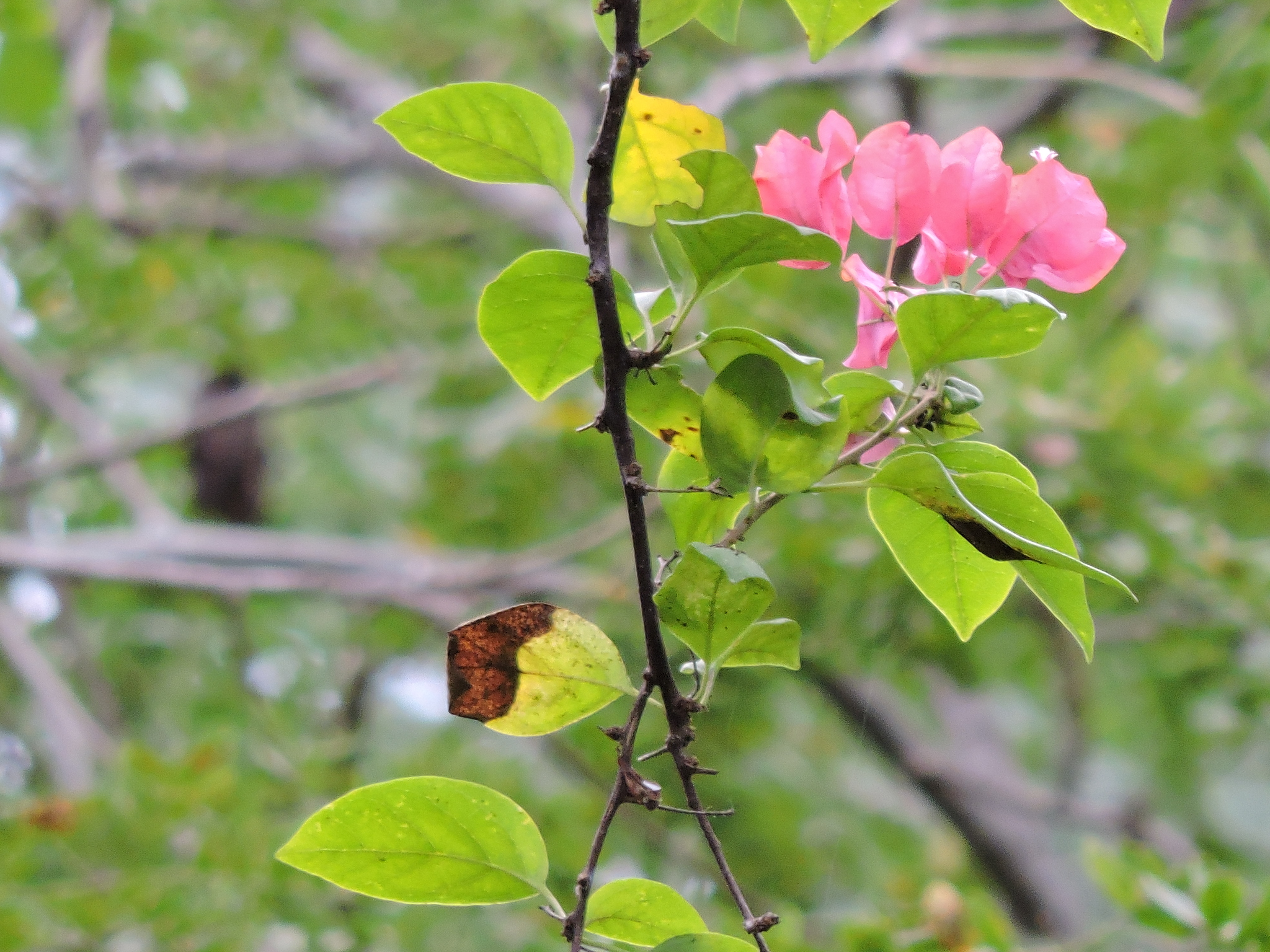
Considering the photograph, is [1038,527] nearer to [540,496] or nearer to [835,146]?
[835,146]

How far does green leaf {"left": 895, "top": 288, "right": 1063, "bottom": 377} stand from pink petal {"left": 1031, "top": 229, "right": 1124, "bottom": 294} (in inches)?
2.1

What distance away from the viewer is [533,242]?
237 cm

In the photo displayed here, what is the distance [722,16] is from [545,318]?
0.13 meters

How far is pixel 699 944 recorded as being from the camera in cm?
33

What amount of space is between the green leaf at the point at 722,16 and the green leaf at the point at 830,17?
0.10ft

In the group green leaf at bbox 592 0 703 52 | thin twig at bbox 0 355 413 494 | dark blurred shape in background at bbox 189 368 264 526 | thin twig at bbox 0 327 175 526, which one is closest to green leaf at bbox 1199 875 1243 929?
green leaf at bbox 592 0 703 52

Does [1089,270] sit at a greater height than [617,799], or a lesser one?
greater

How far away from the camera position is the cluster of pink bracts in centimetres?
37

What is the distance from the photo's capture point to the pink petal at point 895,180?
0.37 metres

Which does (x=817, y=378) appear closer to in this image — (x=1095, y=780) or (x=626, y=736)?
(x=626, y=736)

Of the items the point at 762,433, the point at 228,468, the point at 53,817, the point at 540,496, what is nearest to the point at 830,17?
the point at 762,433

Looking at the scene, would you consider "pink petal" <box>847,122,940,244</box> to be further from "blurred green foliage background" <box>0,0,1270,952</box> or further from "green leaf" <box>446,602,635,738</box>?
"blurred green foliage background" <box>0,0,1270,952</box>

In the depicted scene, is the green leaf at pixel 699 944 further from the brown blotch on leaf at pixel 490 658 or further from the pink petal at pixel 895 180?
the pink petal at pixel 895 180

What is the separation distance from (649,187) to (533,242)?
205cm
